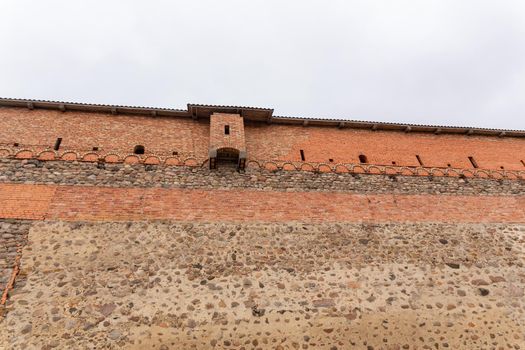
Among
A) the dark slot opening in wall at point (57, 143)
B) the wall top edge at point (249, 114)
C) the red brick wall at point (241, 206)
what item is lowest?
the red brick wall at point (241, 206)

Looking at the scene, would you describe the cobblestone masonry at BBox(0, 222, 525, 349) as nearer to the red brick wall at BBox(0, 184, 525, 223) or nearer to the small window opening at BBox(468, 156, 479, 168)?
the red brick wall at BBox(0, 184, 525, 223)

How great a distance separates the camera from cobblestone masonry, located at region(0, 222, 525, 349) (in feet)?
20.6

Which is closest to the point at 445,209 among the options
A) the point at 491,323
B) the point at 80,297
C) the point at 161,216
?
the point at 491,323

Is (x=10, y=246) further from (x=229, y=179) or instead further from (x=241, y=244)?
(x=229, y=179)

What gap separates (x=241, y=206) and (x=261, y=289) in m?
2.18

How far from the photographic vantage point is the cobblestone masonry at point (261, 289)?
248 inches

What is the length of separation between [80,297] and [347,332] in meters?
5.14

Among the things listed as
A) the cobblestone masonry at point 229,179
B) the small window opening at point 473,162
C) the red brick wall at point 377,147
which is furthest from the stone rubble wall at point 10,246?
the small window opening at point 473,162

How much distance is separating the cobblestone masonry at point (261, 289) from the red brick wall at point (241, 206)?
1.00 feet

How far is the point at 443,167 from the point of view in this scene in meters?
10.9

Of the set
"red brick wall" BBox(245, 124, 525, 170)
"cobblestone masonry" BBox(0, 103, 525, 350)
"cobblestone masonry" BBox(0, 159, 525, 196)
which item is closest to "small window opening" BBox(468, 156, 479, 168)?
"red brick wall" BBox(245, 124, 525, 170)

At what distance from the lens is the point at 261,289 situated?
7113mm

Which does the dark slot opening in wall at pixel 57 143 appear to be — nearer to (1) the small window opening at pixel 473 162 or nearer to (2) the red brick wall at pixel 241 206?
(2) the red brick wall at pixel 241 206

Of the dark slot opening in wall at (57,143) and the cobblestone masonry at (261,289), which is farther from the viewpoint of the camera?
the dark slot opening in wall at (57,143)
